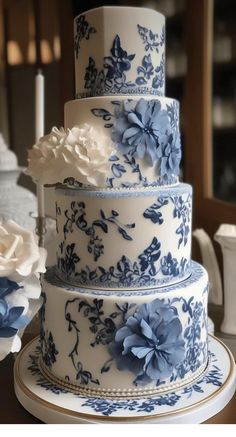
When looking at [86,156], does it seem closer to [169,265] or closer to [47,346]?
[169,265]

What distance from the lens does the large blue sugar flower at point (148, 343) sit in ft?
2.64

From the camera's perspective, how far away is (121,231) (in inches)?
33.1

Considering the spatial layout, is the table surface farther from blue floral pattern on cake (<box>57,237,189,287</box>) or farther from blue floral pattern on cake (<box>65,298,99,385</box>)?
blue floral pattern on cake (<box>57,237,189,287</box>)

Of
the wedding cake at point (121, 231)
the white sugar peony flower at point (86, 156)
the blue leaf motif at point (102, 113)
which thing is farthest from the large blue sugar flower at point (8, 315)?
the blue leaf motif at point (102, 113)

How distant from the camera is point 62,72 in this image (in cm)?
277

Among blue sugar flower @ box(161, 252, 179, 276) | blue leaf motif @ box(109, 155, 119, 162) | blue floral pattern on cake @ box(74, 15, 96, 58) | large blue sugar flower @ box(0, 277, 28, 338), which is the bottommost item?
large blue sugar flower @ box(0, 277, 28, 338)

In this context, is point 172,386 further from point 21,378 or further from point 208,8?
point 208,8

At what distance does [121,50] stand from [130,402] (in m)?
0.61

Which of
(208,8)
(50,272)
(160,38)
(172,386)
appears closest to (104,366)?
(172,386)

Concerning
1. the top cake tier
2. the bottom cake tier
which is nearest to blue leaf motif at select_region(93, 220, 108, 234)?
the bottom cake tier

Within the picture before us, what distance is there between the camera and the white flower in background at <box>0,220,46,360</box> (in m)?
0.75

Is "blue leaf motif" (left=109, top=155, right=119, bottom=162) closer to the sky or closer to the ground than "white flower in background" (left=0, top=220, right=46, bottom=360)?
closer to the sky

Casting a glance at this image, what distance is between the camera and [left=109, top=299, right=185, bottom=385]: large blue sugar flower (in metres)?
0.80

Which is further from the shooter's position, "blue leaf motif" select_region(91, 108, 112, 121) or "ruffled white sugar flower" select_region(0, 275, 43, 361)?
"blue leaf motif" select_region(91, 108, 112, 121)
